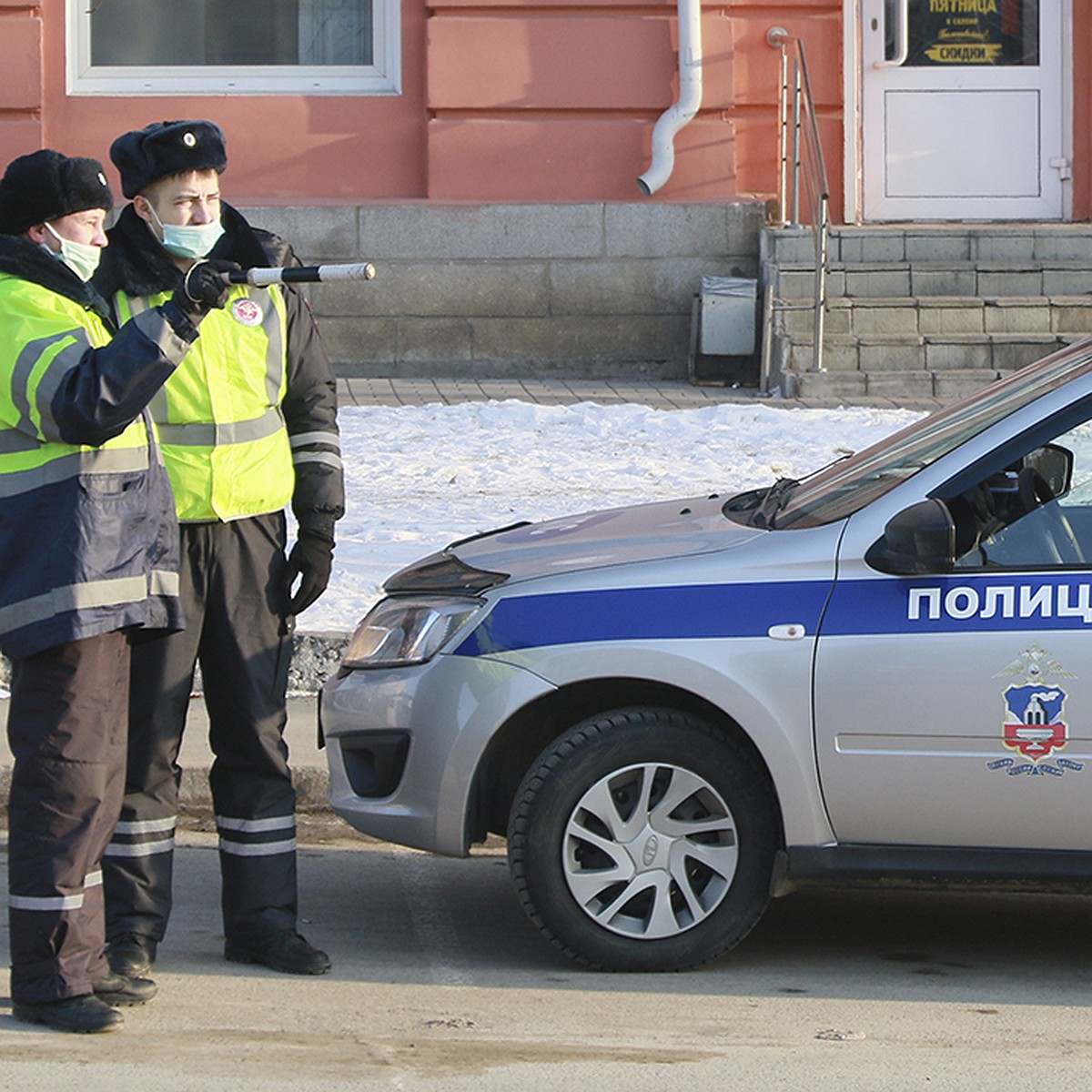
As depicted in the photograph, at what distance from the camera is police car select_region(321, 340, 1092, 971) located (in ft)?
15.4

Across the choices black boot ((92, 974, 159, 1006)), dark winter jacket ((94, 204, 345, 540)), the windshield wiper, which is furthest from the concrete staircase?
black boot ((92, 974, 159, 1006))

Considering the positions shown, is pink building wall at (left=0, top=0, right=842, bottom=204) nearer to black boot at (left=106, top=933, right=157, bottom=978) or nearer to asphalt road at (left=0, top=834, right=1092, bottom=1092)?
asphalt road at (left=0, top=834, right=1092, bottom=1092)

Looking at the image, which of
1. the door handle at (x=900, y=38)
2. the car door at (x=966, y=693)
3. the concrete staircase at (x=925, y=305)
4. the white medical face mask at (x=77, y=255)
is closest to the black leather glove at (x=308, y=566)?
the white medical face mask at (x=77, y=255)

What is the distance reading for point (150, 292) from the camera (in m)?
4.81

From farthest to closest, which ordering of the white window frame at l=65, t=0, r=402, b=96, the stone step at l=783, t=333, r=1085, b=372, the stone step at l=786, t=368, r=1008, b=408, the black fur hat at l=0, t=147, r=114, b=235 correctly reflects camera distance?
the white window frame at l=65, t=0, r=402, b=96, the stone step at l=783, t=333, r=1085, b=372, the stone step at l=786, t=368, r=1008, b=408, the black fur hat at l=0, t=147, r=114, b=235

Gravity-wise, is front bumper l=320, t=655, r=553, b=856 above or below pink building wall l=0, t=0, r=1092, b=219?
below

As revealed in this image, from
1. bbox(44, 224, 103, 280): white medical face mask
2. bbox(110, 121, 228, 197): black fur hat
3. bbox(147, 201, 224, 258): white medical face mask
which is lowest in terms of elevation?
bbox(44, 224, 103, 280): white medical face mask

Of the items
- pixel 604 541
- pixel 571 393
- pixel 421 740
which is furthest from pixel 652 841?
pixel 571 393

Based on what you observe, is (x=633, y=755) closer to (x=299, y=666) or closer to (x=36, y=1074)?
(x=36, y=1074)

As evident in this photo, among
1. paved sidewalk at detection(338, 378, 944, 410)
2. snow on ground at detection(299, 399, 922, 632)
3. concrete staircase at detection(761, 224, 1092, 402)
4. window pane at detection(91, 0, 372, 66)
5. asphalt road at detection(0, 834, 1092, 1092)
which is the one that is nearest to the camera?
asphalt road at detection(0, 834, 1092, 1092)

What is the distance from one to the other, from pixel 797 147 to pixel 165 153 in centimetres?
908

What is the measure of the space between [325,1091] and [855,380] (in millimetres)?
8625

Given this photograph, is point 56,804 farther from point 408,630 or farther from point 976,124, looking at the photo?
point 976,124

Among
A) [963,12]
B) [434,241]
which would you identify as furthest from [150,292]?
[963,12]
